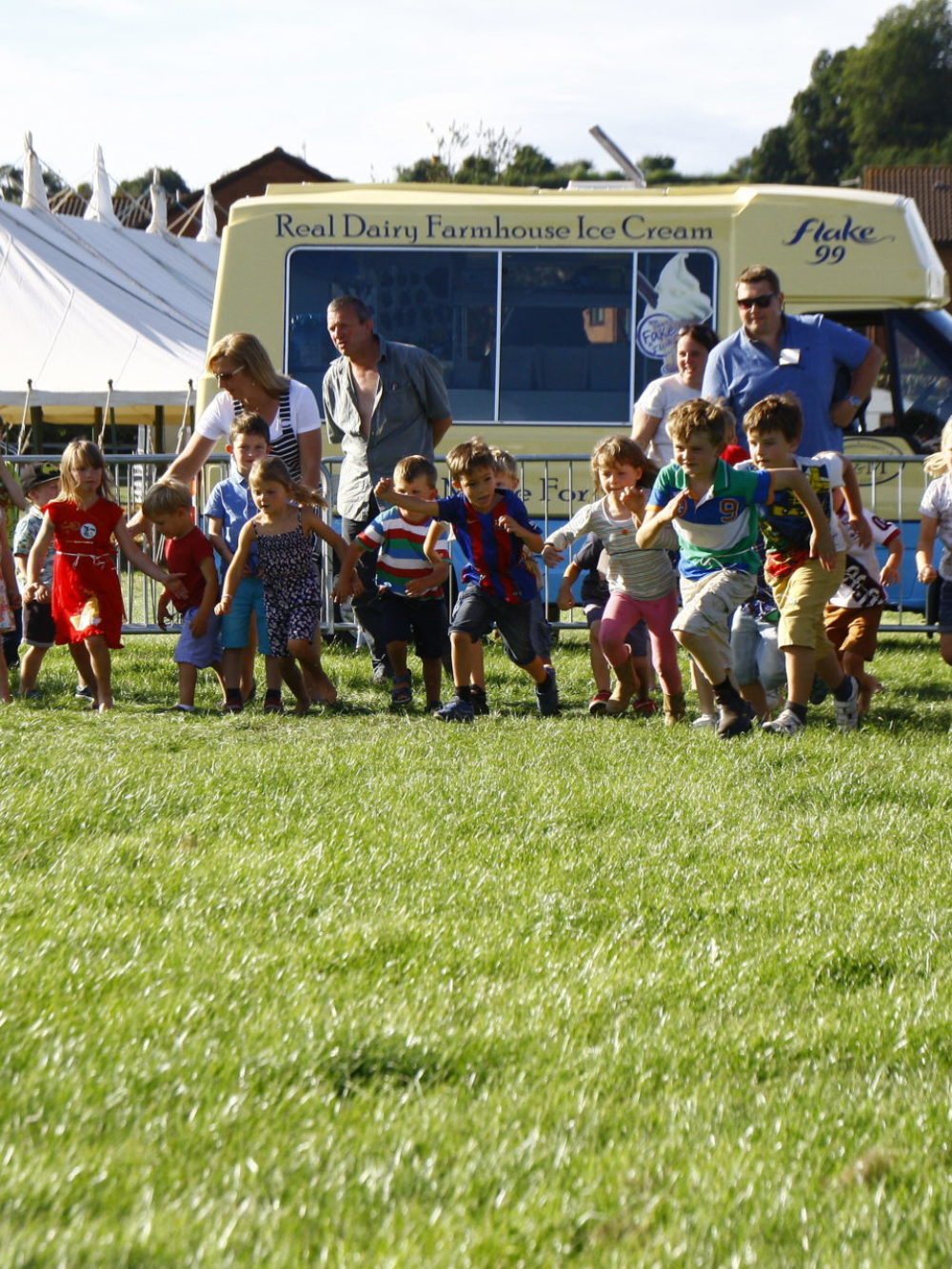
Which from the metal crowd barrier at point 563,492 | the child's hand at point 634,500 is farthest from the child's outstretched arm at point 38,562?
the child's hand at point 634,500

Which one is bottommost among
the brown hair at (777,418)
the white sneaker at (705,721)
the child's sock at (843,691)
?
the white sneaker at (705,721)

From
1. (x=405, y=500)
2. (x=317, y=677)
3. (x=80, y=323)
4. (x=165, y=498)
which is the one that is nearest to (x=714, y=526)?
(x=405, y=500)

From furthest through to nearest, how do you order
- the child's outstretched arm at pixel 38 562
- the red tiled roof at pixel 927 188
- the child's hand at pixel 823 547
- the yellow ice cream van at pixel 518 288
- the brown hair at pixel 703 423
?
the red tiled roof at pixel 927 188 < the yellow ice cream van at pixel 518 288 < the child's outstretched arm at pixel 38 562 < the child's hand at pixel 823 547 < the brown hair at pixel 703 423

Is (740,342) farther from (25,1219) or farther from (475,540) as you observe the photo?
(25,1219)

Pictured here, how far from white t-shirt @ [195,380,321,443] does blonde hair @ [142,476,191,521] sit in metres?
0.30

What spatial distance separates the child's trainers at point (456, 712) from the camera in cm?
829

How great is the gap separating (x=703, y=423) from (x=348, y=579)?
2.14m

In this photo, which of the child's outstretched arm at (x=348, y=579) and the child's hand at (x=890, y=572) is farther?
the child's outstretched arm at (x=348, y=579)

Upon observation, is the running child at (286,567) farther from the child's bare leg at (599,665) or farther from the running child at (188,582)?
the child's bare leg at (599,665)

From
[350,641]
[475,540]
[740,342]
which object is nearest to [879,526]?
[740,342]

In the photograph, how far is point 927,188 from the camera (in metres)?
62.2

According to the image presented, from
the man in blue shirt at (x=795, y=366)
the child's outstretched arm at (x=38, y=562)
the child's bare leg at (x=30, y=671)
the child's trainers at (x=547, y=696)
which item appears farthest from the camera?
the child's bare leg at (x=30, y=671)

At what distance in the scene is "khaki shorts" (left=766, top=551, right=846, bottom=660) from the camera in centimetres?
758

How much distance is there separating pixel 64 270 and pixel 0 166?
3.86m
